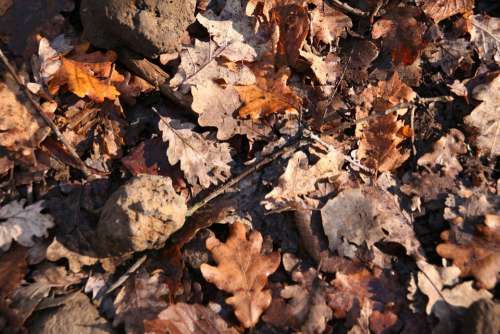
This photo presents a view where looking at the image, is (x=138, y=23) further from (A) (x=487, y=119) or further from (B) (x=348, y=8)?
(A) (x=487, y=119)

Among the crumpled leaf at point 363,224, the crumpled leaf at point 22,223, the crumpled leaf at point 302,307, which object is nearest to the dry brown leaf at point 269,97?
the crumpled leaf at point 363,224

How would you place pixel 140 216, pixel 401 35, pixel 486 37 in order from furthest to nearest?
pixel 486 37 → pixel 401 35 → pixel 140 216

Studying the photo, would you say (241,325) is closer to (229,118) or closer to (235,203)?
(235,203)

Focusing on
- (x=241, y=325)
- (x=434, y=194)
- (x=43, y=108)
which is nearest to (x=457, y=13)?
(x=434, y=194)

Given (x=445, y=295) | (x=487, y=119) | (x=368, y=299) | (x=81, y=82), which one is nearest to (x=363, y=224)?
(x=368, y=299)

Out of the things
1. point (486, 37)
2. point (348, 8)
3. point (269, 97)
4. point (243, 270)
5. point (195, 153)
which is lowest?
point (243, 270)

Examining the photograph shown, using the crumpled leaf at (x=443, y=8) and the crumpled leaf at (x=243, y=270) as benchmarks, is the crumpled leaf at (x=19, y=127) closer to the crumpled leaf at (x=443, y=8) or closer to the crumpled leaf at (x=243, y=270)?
the crumpled leaf at (x=243, y=270)
